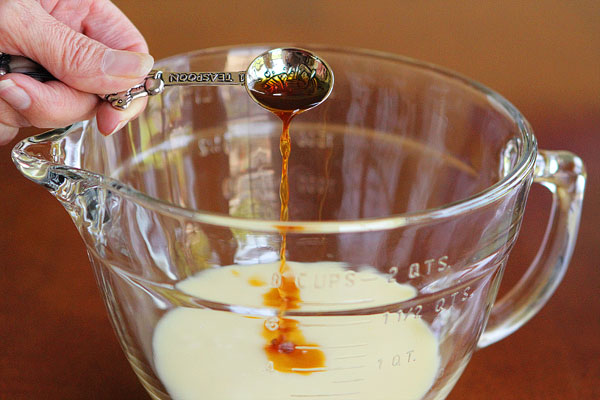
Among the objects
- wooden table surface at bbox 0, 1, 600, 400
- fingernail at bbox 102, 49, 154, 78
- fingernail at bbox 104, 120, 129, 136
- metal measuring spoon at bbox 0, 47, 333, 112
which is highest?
fingernail at bbox 102, 49, 154, 78

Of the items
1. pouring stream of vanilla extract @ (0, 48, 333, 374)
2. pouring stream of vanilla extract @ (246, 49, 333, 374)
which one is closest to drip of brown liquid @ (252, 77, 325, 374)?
pouring stream of vanilla extract @ (0, 48, 333, 374)

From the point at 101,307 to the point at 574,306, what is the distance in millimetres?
610

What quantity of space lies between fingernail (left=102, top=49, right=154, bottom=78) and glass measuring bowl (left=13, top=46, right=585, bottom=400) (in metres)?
0.07

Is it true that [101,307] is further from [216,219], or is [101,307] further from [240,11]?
[240,11]

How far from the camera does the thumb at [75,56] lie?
0.72 m

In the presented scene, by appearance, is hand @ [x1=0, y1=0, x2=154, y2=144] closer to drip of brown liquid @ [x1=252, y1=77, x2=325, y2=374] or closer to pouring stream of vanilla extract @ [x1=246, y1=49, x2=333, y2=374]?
pouring stream of vanilla extract @ [x1=246, y1=49, x2=333, y2=374]

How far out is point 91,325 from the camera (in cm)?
89

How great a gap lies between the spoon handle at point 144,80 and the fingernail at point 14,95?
3 centimetres

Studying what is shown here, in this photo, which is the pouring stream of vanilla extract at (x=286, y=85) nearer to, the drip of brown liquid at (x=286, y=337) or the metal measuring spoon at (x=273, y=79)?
the metal measuring spoon at (x=273, y=79)

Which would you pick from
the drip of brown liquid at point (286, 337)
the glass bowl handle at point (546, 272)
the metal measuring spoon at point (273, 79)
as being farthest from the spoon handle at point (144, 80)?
the glass bowl handle at point (546, 272)

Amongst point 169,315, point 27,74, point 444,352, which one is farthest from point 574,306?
point 27,74

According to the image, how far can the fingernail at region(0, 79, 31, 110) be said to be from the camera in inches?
28.1

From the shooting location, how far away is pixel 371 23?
1.65m

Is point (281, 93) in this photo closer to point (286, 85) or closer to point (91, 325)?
point (286, 85)
